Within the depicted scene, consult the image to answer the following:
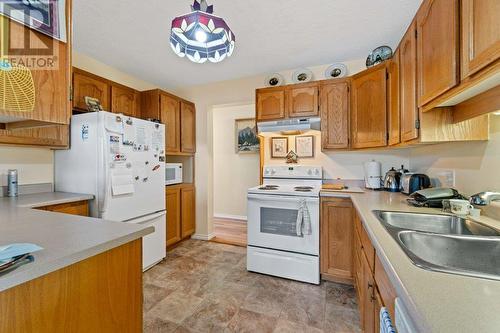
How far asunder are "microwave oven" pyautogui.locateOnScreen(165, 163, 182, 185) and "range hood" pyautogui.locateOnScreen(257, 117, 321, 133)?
53.6 inches

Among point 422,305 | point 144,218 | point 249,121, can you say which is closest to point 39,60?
point 422,305

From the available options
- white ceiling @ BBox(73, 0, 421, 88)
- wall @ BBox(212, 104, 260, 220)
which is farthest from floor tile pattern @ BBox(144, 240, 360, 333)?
white ceiling @ BBox(73, 0, 421, 88)

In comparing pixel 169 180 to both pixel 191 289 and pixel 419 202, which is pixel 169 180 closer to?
pixel 191 289

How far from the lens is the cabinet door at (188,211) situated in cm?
324

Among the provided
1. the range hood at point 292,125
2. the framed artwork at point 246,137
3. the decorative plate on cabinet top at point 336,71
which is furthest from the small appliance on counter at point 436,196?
the framed artwork at point 246,137

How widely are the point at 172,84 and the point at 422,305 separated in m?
3.74

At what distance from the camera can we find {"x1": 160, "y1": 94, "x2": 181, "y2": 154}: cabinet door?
2979 millimetres

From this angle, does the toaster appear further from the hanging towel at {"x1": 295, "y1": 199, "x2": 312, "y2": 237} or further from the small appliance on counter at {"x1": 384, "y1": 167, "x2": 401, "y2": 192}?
the hanging towel at {"x1": 295, "y1": 199, "x2": 312, "y2": 237}

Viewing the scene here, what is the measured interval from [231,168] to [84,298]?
4058 mm

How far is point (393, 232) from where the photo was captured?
0.98 meters

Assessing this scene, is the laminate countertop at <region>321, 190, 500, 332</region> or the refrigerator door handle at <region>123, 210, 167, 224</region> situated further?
the refrigerator door handle at <region>123, 210, 167, 224</region>

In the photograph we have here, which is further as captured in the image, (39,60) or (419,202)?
(419,202)

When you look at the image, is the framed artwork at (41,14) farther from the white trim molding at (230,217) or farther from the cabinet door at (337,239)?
the white trim molding at (230,217)

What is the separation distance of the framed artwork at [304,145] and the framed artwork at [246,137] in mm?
1616
